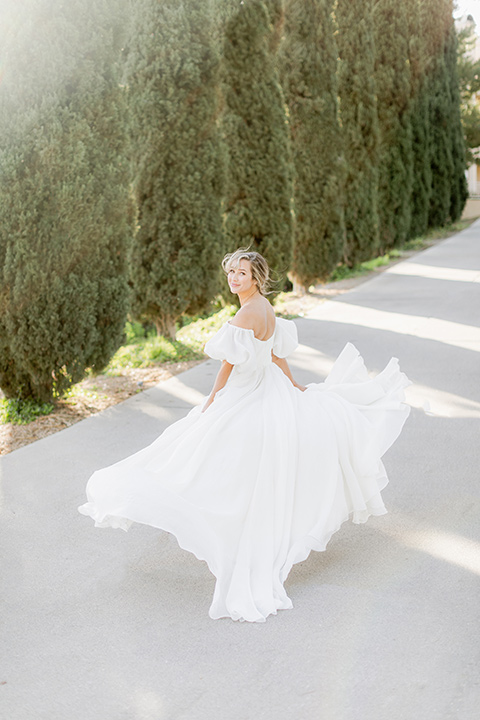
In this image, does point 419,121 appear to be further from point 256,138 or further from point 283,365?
point 283,365

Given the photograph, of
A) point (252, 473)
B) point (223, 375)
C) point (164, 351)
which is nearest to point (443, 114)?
point (164, 351)

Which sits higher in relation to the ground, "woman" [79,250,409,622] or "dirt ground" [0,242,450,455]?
"woman" [79,250,409,622]

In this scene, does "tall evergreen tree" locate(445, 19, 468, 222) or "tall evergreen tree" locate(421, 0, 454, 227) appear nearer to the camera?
"tall evergreen tree" locate(421, 0, 454, 227)

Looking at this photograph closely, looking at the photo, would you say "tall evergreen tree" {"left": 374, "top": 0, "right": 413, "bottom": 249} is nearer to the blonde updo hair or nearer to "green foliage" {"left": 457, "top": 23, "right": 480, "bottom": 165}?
"green foliage" {"left": 457, "top": 23, "right": 480, "bottom": 165}

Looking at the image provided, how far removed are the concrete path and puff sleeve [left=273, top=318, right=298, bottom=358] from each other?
1126 mm

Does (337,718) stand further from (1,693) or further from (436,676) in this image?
(1,693)

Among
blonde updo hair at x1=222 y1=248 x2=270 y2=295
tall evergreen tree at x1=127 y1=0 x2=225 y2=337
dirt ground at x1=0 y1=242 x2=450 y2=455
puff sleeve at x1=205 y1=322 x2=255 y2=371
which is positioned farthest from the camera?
tall evergreen tree at x1=127 y1=0 x2=225 y2=337

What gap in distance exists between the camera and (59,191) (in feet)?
21.5

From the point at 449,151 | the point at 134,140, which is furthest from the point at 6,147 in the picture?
the point at 449,151

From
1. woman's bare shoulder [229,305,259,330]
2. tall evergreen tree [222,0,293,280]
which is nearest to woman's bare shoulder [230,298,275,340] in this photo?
woman's bare shoulder [229,305,259,330]

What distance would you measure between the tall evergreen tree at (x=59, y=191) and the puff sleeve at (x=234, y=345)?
3065 mm

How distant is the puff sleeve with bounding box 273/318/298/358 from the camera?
14.0ft

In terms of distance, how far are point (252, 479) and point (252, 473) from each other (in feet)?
0.10

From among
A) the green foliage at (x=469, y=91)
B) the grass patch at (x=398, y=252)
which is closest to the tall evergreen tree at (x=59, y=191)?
the grass patch at (x=398, y=252)
